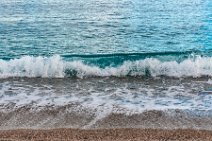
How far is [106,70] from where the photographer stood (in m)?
17.0

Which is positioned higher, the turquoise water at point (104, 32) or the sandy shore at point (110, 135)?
the turquoise water at point (104, 32)

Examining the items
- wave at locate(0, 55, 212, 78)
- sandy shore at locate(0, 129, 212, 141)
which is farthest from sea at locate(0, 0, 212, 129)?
sandy shore at locate(0, 129, 212, 141)

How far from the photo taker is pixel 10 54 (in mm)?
20422

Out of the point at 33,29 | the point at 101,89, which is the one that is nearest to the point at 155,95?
the point at 101,89

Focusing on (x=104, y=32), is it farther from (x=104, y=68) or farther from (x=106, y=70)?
(x=106, y=70)

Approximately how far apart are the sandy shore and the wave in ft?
20.8

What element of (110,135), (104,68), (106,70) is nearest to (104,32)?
(104,68)

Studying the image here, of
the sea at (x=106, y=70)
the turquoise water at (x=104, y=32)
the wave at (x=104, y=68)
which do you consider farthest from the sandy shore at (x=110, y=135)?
the turquoise water at (x=104, y=32)

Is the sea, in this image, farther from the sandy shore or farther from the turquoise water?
the sandy shore

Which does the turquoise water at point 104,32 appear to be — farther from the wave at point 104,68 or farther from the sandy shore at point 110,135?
the sandy shore at point 110,135

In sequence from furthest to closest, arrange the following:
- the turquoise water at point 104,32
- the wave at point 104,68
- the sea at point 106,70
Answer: the turquoise water at point 104,32 → the wave at point 104,68 → the sea at point 106,70

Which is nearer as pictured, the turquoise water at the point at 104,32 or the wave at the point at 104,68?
the wave at the point at 104,68

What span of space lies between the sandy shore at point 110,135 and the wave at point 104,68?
20.8 feet

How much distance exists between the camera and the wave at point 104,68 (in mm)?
16578
